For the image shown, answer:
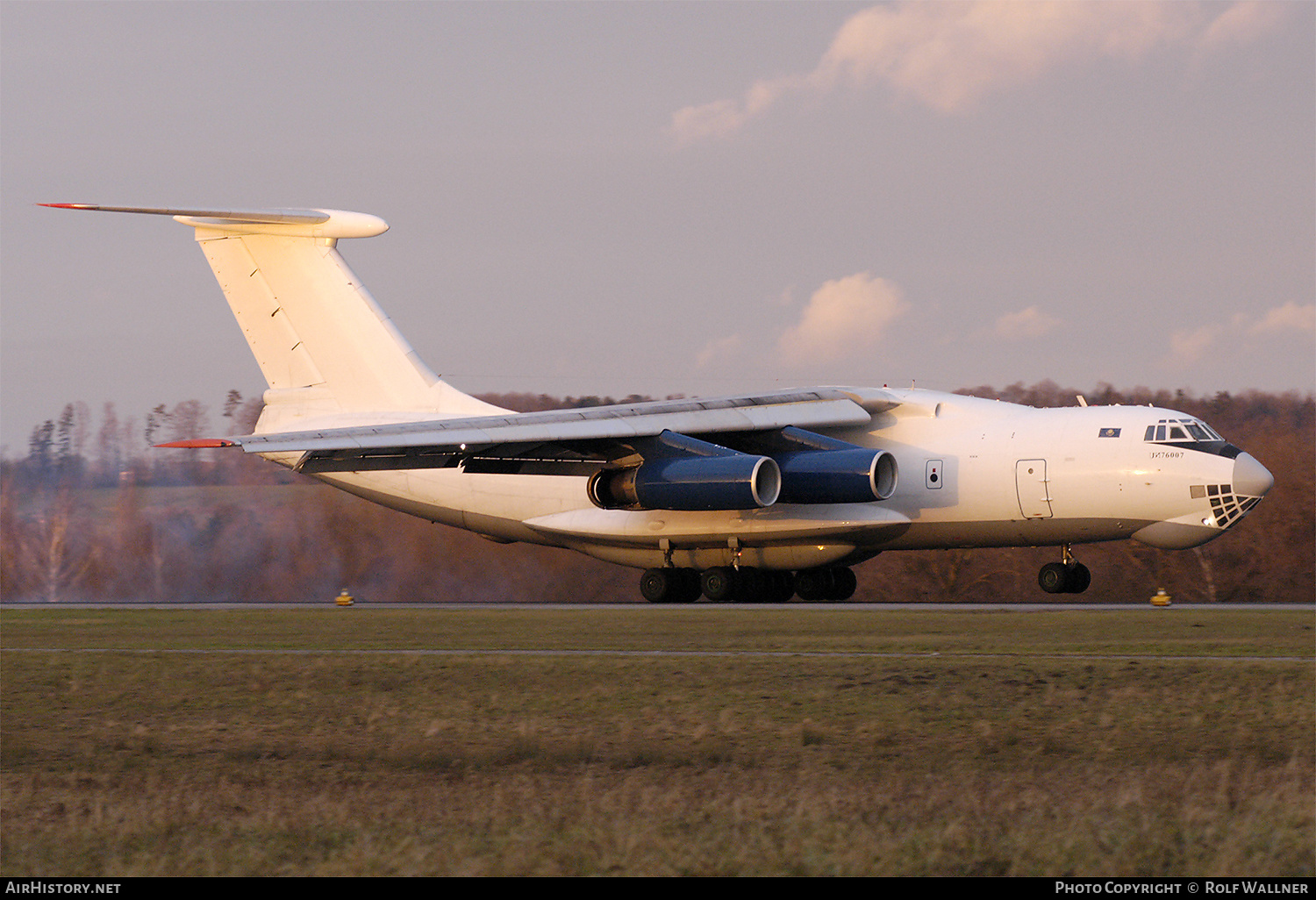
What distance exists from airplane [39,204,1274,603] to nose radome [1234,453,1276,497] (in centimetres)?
3

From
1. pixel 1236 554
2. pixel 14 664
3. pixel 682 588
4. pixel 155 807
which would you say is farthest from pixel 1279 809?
pixel 1236 554

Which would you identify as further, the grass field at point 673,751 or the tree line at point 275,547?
the tree line at point 275,547

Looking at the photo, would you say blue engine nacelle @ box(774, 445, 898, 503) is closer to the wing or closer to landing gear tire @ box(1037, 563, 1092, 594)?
the wing

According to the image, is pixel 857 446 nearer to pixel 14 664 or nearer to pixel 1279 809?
pixel 14 664

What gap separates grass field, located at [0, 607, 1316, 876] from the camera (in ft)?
19.9

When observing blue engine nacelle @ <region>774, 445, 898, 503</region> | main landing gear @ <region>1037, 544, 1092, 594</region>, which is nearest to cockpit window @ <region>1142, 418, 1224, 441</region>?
main landing gear @ <region>1037, 544, 1092, 594</region>

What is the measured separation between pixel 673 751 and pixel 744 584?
15.6 m

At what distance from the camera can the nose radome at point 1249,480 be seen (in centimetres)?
2156

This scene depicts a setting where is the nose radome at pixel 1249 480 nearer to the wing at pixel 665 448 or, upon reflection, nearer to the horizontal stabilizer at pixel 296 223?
the wing at pixel 665 448

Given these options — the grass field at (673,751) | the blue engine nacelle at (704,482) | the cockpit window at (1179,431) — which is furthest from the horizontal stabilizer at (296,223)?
the cockpit window at (1179,431)

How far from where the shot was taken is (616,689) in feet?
38.0

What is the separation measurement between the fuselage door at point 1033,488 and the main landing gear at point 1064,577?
1269mm

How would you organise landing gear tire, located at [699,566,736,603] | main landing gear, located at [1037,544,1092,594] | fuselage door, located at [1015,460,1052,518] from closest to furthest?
fuselage door, located at [1015,460,1052,518] → main landing gear, located at [1037,544,1092,594] → landing gear tire, located at [699,566,736,603]
